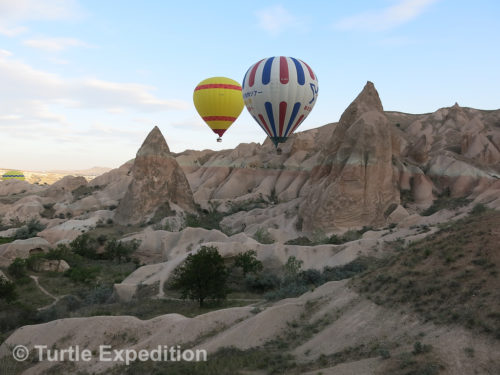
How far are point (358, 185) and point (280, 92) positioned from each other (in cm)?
1159

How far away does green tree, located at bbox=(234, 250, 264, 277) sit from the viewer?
92.2 ft

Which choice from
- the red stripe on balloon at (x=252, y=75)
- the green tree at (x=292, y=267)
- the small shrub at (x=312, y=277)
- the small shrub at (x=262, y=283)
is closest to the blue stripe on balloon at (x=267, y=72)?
the red stripe on balloon at (x=252, y=75)

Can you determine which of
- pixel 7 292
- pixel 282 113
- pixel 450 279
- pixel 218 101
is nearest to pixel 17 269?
pixel 7 292

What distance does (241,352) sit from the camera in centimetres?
1377

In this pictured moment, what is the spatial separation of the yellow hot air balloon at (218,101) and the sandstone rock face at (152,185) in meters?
6.07

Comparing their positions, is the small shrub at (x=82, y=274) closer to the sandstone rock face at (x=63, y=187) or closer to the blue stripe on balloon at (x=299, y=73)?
the blue stripe on balloon at (x=299, y=73)

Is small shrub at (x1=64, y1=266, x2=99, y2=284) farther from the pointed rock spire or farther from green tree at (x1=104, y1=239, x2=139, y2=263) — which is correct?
the pointed rock spire

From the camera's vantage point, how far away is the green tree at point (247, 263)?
28.1 meters

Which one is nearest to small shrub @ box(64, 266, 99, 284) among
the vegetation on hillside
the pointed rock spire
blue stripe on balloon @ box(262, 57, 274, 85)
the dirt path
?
the dirt path

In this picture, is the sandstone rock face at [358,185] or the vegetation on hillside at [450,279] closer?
the vegetation on hillside at [450,279]

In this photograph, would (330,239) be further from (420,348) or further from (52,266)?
(420,348)

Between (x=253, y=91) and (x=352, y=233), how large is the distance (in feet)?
48.7

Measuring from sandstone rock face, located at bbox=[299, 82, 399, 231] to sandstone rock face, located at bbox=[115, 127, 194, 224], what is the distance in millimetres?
15630

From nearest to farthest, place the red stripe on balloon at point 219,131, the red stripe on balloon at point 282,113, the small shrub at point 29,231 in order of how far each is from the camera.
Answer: the red stripe on balloon at point 282,113 < the small shrub at point 29,231 < the red stripe on balloon at point 219,131
